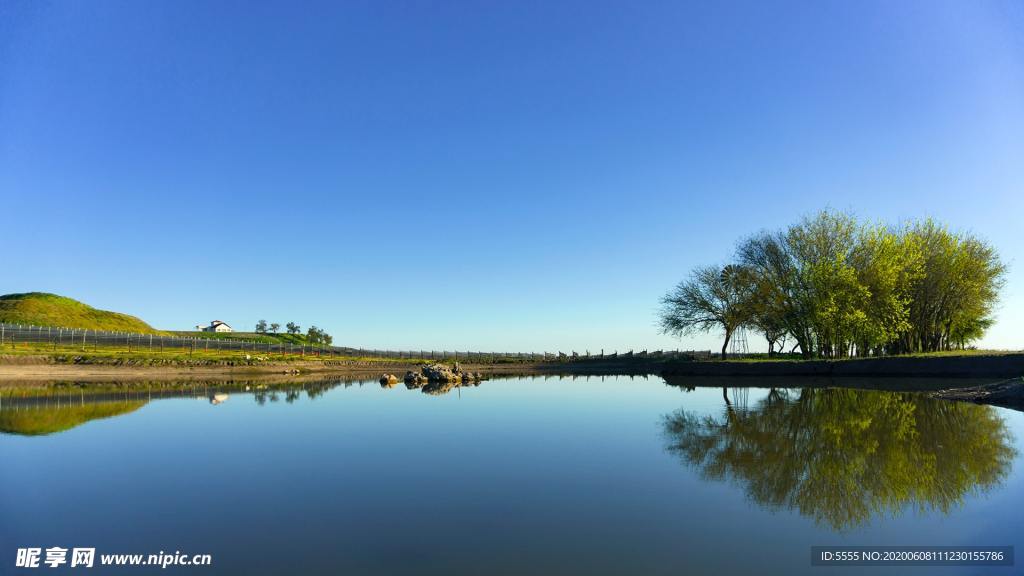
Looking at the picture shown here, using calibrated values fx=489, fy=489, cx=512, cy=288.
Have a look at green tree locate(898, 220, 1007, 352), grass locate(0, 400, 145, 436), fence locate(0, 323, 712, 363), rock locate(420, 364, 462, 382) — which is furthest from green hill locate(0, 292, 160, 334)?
green tree locate(898, 220, 1007, 352)

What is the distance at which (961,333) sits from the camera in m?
59.3

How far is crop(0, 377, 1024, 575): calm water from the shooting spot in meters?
6.96

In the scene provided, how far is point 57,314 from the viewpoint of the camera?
90000mm

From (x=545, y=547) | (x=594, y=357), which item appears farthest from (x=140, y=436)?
(x=594, y=357)

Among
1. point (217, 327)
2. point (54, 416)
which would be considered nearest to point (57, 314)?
point (217, 327)

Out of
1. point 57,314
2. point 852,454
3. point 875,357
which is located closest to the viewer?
point 852,454

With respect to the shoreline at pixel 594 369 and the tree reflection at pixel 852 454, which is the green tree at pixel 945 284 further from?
the tree reflection at pixel 852 454

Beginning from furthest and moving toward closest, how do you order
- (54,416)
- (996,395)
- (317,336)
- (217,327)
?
(217,327), (317,336), (996,395), (54,416)

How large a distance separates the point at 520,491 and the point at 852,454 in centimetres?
899

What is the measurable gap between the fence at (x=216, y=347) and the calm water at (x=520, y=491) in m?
52.2

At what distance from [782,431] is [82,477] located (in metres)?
19.6

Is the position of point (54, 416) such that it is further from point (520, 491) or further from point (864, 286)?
point (864, 286)

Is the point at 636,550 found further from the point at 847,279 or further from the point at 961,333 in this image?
the point at 961,333

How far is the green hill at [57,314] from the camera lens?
84.8m
